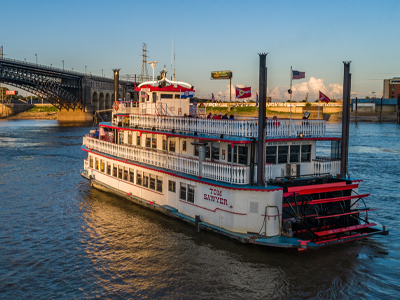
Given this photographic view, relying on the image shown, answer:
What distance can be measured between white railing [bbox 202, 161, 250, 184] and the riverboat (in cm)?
5

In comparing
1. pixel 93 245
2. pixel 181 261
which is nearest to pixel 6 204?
pixel 93 245

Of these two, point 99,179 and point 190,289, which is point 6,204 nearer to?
point 99,179

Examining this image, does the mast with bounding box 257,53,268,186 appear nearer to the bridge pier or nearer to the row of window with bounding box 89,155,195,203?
the row of window with bounding box 89,155,195,203

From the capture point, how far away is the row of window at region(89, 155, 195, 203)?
2021cm

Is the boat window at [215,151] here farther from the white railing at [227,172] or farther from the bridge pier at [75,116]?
the bridge pier at [75,116]

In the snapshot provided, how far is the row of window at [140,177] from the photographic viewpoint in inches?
796

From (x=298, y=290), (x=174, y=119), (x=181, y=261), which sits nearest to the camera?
(x=298, y=290)

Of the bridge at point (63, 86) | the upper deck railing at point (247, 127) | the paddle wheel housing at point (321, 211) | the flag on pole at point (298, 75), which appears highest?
the bridge at point (63, 86)

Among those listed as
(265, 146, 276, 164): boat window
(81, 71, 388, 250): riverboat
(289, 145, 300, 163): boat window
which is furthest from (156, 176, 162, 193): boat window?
(289, 145, 300, 163): boat window

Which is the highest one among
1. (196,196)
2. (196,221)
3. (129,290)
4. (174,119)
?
(174,119)

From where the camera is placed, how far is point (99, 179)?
2933cm

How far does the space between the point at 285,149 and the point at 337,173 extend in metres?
3.23

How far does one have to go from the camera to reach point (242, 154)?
18.5 metres

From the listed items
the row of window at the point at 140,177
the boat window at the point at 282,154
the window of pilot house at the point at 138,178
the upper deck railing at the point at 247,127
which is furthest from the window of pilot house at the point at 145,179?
the boat window at the point at 282,154
